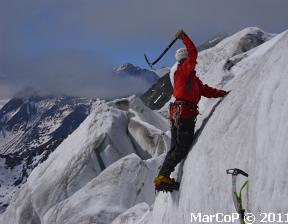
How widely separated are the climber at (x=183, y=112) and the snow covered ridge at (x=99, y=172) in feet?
24.6

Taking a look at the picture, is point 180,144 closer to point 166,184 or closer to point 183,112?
point 183,112

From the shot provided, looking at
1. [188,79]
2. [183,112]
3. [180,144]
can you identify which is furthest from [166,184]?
[188,79]

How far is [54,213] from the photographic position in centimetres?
2070

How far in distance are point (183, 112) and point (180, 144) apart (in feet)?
2.53

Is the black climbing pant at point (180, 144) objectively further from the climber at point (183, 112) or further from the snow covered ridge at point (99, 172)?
the snow covered ridge at point (99, 172)

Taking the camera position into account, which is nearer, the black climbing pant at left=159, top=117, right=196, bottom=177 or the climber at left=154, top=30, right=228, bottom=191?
the climber at left=154, top=30, right=228, bottom=191

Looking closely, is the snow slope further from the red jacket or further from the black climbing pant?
the red jacket

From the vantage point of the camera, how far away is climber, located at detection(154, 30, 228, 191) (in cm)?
1173

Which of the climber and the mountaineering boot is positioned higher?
the climber

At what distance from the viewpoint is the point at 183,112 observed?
38.7 ft

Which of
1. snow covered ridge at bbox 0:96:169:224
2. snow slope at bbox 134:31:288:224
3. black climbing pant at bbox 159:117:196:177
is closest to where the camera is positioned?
snow slope at bbox 134:31:288:224

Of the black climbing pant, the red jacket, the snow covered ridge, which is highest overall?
A: the red jacket

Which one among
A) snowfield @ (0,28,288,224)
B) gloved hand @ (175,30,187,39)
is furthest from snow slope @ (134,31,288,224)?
gloved hand @ (175,30,187,39)

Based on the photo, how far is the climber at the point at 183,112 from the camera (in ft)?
38.5
